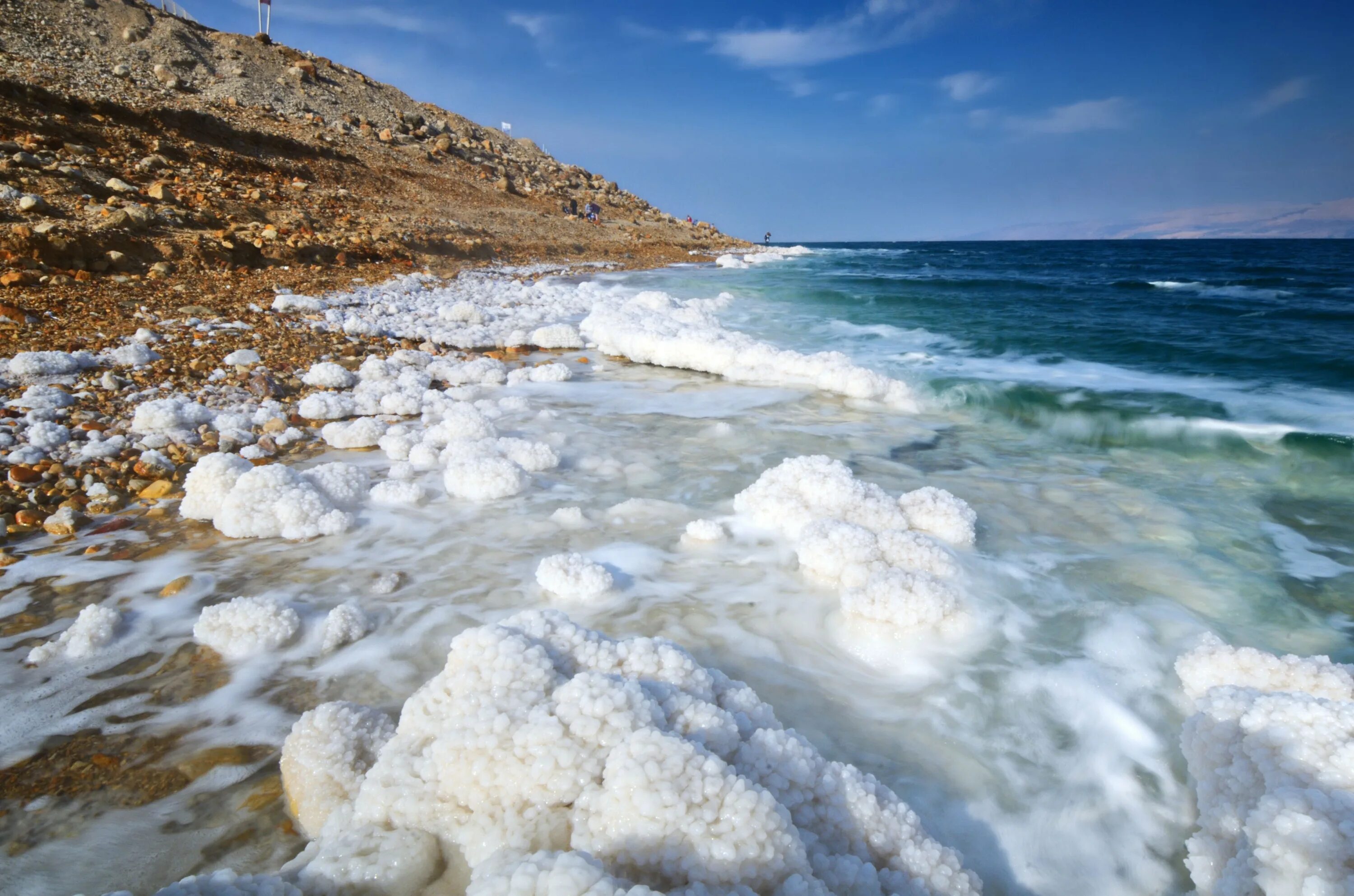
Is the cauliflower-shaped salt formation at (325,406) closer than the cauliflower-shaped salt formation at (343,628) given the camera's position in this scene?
No

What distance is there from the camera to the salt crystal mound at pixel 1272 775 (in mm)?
1475

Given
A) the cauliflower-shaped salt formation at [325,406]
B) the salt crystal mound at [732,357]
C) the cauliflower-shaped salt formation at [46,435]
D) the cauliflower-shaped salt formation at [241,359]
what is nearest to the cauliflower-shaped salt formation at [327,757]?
the cauliflower-shaped salt formation at [46,435]

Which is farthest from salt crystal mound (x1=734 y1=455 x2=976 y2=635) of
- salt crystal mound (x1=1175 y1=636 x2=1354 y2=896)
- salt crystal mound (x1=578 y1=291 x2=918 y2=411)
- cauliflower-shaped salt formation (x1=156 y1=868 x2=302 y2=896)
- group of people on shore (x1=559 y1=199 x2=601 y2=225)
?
group of people on shore (x1=559 y1=199 x2=601 y2=225)

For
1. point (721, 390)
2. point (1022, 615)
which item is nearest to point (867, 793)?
point (1022, 615)

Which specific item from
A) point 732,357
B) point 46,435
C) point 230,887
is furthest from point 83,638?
point 732,357

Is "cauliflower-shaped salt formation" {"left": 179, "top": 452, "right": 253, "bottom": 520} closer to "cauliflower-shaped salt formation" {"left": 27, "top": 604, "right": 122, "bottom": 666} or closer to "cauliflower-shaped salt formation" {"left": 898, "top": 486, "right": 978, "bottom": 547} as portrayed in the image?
"cauliflower-shaped salt formation" {"left": 27, "top": 604, "right": 122, "bottom": 666}

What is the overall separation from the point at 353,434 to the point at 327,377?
122 centimetres

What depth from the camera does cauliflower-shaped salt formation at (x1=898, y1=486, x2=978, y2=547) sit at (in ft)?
11.3

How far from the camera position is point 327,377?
17.1 ft

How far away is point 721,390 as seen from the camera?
6.50m

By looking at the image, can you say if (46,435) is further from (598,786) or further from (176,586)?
(598,786)

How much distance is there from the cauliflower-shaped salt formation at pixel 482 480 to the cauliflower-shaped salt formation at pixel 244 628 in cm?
133

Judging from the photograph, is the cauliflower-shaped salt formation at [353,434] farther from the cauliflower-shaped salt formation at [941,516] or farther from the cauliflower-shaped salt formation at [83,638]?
the cauliflower-shaped salt formation at [941,516]

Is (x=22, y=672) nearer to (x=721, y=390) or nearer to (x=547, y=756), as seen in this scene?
(x=547, y=756)
